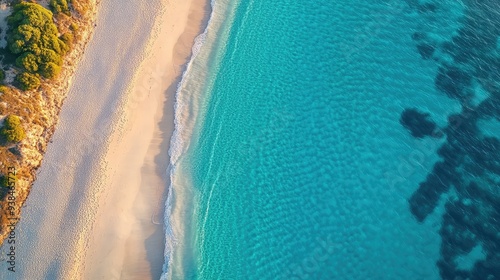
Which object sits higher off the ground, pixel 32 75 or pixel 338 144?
pixel 32 75

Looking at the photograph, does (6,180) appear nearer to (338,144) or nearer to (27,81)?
(27,81)

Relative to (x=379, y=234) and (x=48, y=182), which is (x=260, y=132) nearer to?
(x=379, y=234)

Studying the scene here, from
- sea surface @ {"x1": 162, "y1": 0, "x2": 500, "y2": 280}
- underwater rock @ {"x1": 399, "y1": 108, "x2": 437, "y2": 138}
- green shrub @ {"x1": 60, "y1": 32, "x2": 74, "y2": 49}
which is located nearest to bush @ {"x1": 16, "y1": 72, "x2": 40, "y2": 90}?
green shrub @ {"x1": 60, "y1": 32, "x2": 74, "y2": 49}

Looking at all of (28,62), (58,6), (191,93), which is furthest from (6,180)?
(191,93)

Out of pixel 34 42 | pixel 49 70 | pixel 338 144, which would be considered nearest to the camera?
pixel 49 70

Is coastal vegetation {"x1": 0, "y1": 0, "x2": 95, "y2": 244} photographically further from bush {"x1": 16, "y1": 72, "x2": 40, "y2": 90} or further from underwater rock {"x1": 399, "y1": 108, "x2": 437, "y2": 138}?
A: underwater rock {"x1": 399, "y1": 108, "x2": 437, "y2": 138}

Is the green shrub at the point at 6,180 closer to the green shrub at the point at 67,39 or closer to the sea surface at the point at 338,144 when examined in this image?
the sea surface at the point at 338,144

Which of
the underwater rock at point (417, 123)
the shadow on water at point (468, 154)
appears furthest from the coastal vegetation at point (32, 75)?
the shadow on water at point (468, 154)

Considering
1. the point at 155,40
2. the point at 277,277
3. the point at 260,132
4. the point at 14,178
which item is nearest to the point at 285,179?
the point at 260,132
